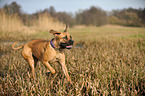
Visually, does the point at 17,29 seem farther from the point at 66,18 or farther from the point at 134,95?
the point at 66,18

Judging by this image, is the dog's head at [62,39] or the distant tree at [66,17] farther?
the distant tree at [66,17]

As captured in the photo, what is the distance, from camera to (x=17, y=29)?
1205cm

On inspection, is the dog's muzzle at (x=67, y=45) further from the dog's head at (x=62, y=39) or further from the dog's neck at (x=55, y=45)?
the dog's neck at (x=55, y=45)

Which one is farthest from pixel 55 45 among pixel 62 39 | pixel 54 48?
pixel 62 39

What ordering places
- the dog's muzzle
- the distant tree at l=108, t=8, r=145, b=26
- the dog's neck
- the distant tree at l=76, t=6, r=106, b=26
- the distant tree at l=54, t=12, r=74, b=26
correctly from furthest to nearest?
the distant tree at l=54, t=12, r=74, b=26 < the distant tree at l=76, t=6, r=106, b=26 < the distant tree at l=108, t=8, r=145, b=26 < the dog's neck < the dog's muzzle

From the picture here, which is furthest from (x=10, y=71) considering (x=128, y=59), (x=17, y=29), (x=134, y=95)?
(x=17, y=29)

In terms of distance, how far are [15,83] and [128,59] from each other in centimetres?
299

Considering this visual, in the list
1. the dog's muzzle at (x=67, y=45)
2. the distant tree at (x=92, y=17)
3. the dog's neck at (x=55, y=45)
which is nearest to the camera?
the dog's muzzle at (x=67, y=45)

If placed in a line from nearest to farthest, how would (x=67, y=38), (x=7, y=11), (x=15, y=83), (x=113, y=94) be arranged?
(x=113, y=94), (x=67, y=38), (x=15, y=83), (x=7, y=11)

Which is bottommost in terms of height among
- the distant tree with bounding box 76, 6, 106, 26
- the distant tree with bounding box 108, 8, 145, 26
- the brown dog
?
the brown dog

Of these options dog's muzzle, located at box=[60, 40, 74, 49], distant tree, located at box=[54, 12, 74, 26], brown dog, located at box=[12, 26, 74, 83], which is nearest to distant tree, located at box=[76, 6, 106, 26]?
distant tree, located at box=[54, 12, 74, 26]

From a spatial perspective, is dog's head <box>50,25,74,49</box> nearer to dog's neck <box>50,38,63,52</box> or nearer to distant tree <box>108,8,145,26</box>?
dog's neck <box>50,38,63,52</box>

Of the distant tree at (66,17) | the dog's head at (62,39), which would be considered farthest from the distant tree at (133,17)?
the distant tree at (66,17)

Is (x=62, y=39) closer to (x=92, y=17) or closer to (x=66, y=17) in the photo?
(x=92, y=17)
